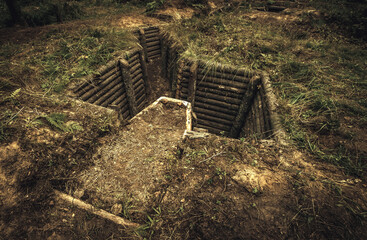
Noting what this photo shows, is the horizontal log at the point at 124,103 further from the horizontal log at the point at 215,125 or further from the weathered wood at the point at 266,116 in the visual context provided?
the weathered wood at the point at 266,116

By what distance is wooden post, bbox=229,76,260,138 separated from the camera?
4.43 meters

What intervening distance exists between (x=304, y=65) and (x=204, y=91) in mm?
2830

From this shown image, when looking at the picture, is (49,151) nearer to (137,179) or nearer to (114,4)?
(137,179)

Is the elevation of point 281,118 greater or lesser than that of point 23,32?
lesser

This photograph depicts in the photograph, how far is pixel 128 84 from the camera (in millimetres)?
5680

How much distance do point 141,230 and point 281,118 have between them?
3.10m

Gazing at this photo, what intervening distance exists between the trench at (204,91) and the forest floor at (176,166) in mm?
457

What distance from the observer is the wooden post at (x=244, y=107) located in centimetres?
443

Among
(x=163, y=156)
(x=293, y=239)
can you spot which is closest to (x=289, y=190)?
(x=293, y=239)

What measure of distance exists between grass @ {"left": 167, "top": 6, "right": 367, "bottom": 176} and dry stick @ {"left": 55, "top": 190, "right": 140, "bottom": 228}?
2.94m

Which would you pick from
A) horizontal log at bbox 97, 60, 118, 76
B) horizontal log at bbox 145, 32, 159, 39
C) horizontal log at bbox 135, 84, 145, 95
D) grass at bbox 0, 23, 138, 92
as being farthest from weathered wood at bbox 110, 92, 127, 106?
horizontal log at bbox 145, 32, 159, 39

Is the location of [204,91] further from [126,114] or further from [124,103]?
[126,114]

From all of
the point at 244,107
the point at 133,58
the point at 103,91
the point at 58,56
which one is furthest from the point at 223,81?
the point at 58,56

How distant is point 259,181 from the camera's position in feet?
7.19
